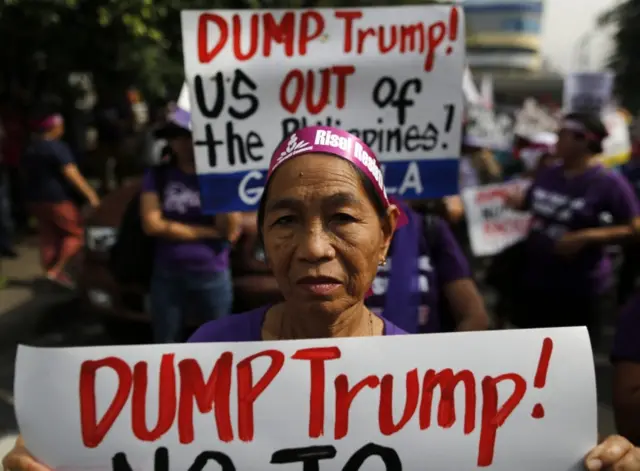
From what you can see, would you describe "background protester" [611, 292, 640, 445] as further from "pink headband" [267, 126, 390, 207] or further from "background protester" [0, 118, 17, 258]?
"background protester" [0, 118, 17, 258]

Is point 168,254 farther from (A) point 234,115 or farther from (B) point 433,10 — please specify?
(B) point 433,10

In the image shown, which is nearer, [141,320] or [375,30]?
[375,30]

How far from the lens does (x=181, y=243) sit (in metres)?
4.10

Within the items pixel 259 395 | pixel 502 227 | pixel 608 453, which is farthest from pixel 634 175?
pixel 259 395

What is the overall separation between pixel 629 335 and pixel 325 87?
1412 mm

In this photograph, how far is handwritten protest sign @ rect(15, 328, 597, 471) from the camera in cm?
154

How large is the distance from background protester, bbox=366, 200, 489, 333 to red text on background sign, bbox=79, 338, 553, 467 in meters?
0.96

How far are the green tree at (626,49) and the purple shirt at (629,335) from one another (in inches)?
839

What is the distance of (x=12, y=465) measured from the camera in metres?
1.54

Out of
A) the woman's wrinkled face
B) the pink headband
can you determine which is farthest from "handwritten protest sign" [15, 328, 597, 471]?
the pink headband

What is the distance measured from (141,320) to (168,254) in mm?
1446

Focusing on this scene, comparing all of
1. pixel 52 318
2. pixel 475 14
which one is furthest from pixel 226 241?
pixel 475 14

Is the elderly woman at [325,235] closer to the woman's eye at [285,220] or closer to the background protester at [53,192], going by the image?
the woman's eye at [285,220]

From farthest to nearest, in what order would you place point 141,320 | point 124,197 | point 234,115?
1. point 124,197
2. point 141,320
3. point 234,115
